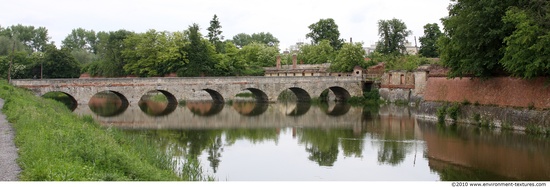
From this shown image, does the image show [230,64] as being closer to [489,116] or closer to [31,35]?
[489,116]

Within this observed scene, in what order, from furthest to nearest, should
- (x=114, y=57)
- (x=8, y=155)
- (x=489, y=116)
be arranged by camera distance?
(x=114, y=57) → (x=489, y=116) → (x=8, y=155)

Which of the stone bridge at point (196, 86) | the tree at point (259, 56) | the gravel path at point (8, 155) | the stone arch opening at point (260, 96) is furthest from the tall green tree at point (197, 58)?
the gravel path at point (8, 155)

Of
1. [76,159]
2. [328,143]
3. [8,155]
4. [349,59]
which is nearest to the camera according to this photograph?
[76,159]

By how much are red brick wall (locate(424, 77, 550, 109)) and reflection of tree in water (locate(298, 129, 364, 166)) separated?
6.89 meters

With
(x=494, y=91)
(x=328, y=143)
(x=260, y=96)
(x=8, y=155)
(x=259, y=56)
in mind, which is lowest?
(x=328, y=143)

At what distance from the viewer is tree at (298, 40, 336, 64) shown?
73.4 m

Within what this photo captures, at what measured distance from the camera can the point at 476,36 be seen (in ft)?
88.6

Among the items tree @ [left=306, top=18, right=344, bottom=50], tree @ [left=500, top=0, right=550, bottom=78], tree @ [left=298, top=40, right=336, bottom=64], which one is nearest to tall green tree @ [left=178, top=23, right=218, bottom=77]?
tree @ [left=298, top=40, right=336, bottom=64]

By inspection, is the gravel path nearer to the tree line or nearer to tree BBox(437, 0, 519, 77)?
tree BBox(437, 0, 519, 77)

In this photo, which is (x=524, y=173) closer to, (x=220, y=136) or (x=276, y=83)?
(x=220, y=136)

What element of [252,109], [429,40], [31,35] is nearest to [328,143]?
[252,109]

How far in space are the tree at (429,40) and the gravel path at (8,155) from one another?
5614 cm

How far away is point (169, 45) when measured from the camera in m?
60.8

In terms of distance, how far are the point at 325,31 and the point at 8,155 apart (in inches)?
2897
